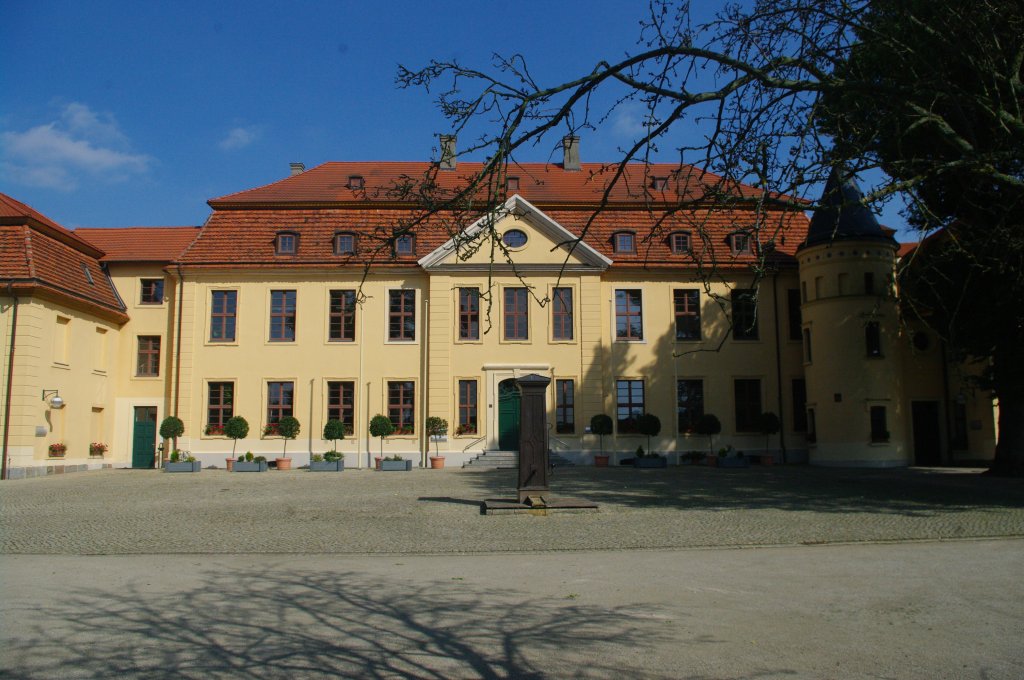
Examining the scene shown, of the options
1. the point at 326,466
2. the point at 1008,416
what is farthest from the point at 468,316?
the point at 1008,416

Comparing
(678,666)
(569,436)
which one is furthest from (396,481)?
(678,666)

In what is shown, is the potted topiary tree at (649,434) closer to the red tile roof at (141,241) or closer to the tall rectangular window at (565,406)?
the tall rectangular window at (565,406)

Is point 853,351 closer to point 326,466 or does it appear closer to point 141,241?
point 326,466

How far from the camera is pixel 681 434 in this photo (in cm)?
3025

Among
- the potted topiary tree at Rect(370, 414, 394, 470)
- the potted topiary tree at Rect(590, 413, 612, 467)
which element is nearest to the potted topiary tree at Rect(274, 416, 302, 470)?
the potted topiary tree at Rect(370, 414, 394, 470)

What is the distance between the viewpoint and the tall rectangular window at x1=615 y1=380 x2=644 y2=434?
30.0 metres

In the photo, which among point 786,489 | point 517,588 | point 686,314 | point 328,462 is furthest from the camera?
point 686,314

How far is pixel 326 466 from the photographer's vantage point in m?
27.3

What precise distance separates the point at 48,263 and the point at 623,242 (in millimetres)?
19604

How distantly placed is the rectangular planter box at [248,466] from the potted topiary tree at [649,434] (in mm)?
12438

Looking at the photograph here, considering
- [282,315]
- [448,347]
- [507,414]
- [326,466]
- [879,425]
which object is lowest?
[326,466]

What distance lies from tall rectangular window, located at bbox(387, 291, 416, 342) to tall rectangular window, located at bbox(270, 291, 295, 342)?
3.57 metres

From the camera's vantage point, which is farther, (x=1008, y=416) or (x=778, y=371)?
(x=778, y=371)

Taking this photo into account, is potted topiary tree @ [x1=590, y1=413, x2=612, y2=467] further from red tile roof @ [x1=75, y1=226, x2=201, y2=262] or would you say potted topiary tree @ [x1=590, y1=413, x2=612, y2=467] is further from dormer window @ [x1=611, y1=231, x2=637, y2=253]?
red tile roof @ [x1=75, y1=226, x2=201, y2=262]
